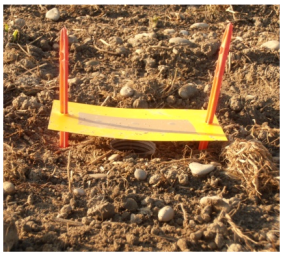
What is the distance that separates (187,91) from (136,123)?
60 cm

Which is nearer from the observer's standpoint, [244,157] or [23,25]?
[244,157]

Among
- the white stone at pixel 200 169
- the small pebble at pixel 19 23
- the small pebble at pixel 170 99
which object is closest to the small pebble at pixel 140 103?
the small pebble at pixel 170 99

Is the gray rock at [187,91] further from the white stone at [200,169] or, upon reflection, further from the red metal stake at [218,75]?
A: the white stone at [200,169]

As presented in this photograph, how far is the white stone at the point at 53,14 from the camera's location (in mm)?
4387

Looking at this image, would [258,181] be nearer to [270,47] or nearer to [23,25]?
[270,47]

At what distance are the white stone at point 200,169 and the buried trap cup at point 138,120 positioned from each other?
204 millimetres

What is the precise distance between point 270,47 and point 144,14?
120 cm

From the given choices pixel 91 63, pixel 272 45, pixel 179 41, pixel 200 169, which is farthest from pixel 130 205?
pixel 272 45

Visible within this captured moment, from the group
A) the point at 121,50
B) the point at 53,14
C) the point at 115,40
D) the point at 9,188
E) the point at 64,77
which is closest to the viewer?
the point at 9,188

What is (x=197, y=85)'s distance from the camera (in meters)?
3.65

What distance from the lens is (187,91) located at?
350cm

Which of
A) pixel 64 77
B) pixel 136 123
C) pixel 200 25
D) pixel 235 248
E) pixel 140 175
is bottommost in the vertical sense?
pixel 235 248

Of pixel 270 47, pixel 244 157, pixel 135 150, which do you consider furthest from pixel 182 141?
pixel 270 47

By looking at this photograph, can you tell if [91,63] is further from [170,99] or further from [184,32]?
[184,32]
